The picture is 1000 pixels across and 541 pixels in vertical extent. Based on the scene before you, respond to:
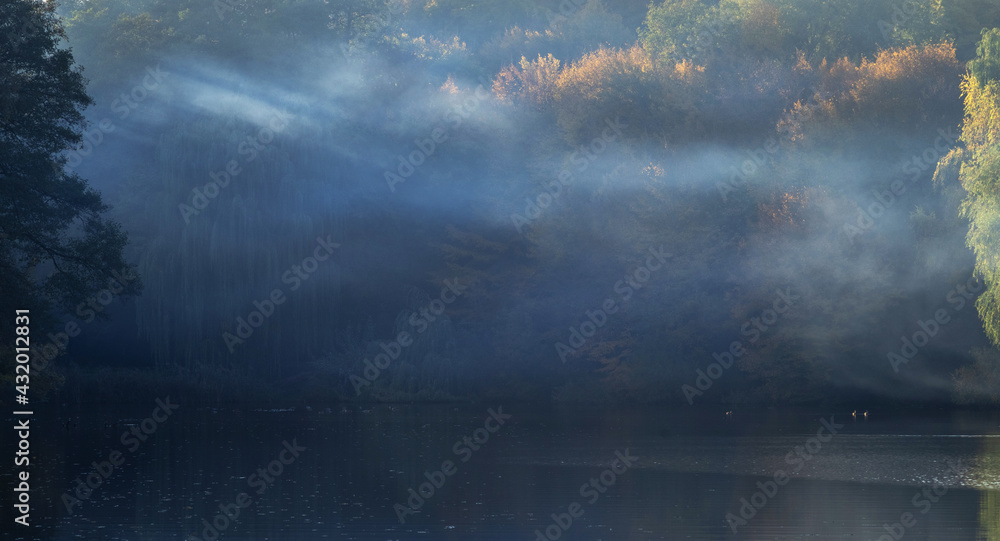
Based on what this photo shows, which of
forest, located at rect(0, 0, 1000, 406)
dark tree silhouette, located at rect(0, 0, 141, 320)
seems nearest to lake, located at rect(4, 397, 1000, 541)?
dark tree silhouette, located at rect(0, 0, 141, 320)

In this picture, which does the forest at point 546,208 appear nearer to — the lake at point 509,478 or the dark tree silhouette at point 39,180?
the lake at point 509,478

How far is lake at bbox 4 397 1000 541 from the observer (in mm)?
17234

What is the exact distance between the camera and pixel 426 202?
4931 centimetres

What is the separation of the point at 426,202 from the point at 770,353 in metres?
16.0

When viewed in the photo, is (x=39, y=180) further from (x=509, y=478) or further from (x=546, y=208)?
(x=546, y=208)

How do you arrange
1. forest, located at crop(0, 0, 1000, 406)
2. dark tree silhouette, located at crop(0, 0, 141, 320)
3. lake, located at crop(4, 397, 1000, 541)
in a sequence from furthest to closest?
forest, located at crop(0, 0, 1000, 406) → dark tree silhouette, located at crop(0, 0, 141, 320) → lake, located at crop(4, 397, 1000, 541)

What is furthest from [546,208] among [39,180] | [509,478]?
[509,478]

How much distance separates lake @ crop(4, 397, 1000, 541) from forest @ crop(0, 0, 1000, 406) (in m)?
4.92

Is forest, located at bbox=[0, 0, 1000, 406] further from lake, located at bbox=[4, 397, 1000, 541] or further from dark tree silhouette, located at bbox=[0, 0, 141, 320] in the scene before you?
dark tree silhouette, located at bbox=[0, 0, 141, 320]

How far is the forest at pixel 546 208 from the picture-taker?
3962 centimetres

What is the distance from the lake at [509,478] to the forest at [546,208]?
492 centimetres

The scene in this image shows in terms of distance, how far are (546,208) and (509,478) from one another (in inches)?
1004

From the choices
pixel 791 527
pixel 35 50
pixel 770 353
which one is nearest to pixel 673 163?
pixel 770 353

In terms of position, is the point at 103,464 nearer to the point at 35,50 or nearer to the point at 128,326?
the point at 35,50
